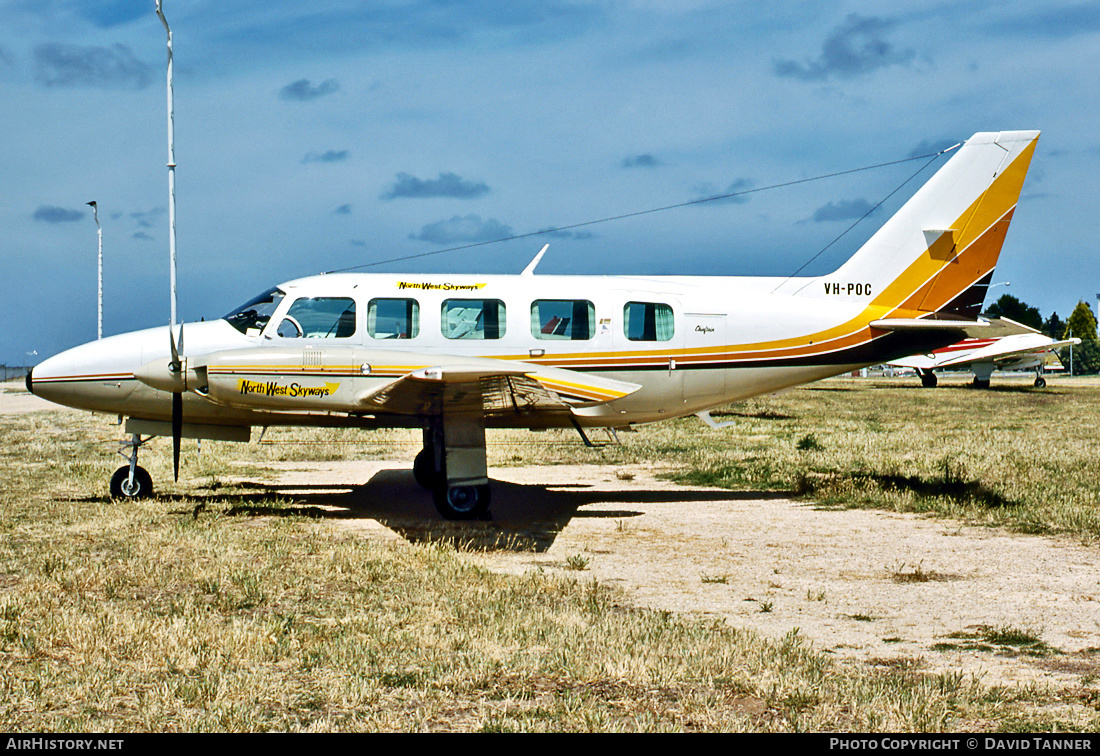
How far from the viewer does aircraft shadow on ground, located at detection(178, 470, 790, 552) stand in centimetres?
1162

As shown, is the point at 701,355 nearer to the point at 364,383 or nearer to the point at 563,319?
the point at 563,319

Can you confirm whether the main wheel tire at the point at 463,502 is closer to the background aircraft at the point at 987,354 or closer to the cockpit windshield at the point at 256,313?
the cockpit windshield at the point at 256,313

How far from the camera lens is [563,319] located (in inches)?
537

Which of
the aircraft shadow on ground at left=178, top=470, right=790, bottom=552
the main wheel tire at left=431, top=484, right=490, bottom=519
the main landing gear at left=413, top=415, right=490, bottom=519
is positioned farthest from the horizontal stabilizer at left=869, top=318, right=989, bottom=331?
the main wheel tire at left=431, top=484, right=490, bottom=519

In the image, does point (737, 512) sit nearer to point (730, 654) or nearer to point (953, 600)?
point (953, 600)

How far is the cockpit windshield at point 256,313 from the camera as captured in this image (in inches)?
519

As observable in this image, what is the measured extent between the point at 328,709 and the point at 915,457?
16703mm

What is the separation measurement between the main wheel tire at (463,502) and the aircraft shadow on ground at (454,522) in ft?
0.45

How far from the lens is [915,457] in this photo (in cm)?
1945

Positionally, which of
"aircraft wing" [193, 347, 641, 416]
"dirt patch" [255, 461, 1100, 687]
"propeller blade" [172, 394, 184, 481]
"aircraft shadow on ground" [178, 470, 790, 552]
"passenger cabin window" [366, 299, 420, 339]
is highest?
"passenger cabin window" [366, 299, 420, 339]

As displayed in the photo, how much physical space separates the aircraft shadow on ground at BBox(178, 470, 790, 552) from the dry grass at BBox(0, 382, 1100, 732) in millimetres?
975

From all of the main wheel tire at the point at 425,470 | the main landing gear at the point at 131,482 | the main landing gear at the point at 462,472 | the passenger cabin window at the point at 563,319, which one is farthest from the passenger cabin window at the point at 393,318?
the main landing gear at the point at 131,482

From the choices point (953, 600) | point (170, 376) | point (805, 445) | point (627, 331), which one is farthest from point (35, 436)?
point (953, 600)

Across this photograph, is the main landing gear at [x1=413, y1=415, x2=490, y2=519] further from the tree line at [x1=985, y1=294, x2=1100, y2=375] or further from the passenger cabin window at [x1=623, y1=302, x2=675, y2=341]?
the tree line at [x1=985, y1=294, x2=1100, y2=375]
